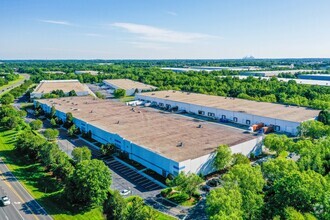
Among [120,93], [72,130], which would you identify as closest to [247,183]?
[72,130]

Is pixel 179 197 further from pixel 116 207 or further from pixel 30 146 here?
pixel 30 146

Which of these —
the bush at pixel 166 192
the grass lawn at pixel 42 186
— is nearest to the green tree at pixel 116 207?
the grass lawn at pixel 42 186

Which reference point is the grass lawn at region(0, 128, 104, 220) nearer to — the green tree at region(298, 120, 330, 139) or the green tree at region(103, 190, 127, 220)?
the green tree at region(103, 190, 127, 220)

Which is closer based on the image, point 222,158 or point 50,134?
point 222,158

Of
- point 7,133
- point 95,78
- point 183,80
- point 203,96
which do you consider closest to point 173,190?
point 7,133

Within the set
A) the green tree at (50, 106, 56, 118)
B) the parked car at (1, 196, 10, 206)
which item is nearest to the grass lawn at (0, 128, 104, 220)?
the parked car at (1, 196, 10, 206)

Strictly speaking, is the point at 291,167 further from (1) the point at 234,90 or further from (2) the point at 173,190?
(1) the point at 234,90
